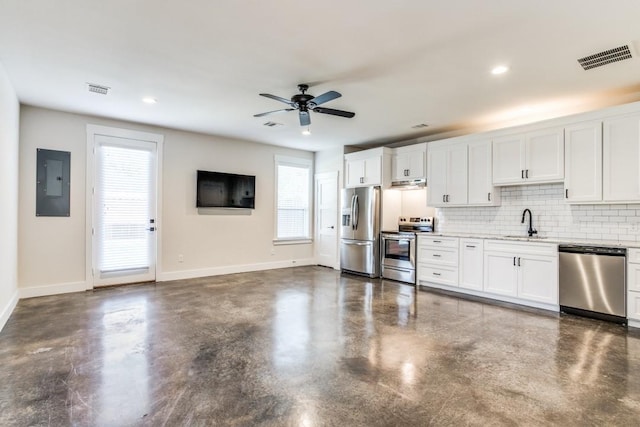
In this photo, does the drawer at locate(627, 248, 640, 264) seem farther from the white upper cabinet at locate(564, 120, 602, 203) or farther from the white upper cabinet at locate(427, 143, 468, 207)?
the white upper cabinet at locate(427, 143, 468, 207)

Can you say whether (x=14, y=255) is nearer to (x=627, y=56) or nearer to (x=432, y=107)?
(x=432, y=107)

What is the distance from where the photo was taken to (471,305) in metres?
4.65

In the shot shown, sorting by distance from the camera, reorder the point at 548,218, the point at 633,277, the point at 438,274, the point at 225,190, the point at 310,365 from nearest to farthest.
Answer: the point at 310,365 → the point at 633,277 → the point at 548,218 → the point at 438,274 → the point at 225,190

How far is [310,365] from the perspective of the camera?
2.76 metres

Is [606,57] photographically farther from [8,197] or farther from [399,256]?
[8,197]

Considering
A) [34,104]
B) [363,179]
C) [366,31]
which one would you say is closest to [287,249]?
[363,179]

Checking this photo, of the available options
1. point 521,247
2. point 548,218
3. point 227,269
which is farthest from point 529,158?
point 227,269

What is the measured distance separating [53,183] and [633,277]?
741 centimetres

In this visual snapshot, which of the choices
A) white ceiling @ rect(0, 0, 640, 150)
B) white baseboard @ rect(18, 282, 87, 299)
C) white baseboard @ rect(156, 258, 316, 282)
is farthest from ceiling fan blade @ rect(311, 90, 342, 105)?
white baseboard @ rect(18, 282, 87, 299)

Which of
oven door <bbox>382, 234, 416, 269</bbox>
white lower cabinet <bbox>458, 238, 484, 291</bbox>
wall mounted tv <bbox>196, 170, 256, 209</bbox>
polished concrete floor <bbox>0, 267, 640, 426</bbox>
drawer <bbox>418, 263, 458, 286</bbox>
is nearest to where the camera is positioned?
polished concrete floor <bbox>0, 267, 640, 426</bbox>

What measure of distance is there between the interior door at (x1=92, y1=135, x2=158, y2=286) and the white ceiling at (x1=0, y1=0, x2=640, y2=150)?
0.81 meters

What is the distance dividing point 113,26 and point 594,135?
5115 millimetres

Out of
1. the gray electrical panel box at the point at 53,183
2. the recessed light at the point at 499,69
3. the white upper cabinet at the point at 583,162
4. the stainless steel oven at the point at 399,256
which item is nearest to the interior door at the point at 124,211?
the gray electrical panel box at the point at 53,183

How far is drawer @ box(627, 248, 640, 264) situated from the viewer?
12.1 feet
